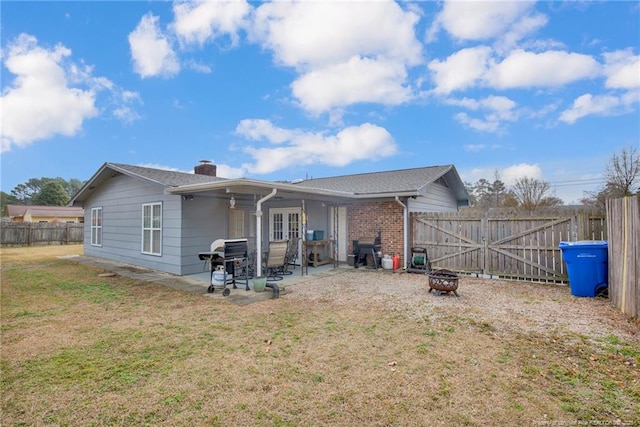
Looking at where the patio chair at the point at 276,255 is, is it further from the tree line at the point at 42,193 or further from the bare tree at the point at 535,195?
the tree line at the point at 42,193

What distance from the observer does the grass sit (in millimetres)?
2480

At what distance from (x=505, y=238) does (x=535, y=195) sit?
56.1ft

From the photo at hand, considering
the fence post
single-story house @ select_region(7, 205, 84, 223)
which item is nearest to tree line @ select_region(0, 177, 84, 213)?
single-story house @ select_region(7, 205, 84, 223)

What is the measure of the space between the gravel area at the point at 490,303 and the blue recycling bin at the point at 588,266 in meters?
0.27

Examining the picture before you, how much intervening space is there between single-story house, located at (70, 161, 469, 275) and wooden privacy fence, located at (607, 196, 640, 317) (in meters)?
4.48

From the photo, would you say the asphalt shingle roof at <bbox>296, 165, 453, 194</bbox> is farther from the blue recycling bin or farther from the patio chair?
the blue recycling bin

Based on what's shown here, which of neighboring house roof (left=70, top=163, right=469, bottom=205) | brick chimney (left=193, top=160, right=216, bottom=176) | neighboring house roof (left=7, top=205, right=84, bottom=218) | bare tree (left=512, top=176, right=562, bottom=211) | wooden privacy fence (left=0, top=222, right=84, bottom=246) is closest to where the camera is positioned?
neighboring house roof (left=70, top=163, right=469, bottom=205)

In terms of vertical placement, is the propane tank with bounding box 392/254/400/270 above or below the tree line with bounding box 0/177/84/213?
below

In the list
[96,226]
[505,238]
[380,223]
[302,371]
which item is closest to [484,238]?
[505,238]

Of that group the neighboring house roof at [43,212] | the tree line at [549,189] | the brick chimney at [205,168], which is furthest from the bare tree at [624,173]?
the neighboring house roof at [43,212]

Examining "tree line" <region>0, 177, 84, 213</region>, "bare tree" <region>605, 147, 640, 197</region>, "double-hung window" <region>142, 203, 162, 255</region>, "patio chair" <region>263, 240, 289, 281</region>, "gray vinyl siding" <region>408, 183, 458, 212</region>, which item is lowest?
"patio chair" <region>263, 240, 289, 281</region>

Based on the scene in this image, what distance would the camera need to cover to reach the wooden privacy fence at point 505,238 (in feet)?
24.9

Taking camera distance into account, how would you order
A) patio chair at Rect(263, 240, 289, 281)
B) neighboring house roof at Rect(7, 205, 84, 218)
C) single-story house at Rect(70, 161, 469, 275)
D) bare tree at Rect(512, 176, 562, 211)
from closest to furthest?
patio chair at Rect(263, 240, 289, 281) → single-story house at Rect(70, 161, 469, 275) → bare tree at Rect(512, 176, 562, 211) → neighboring house roof at Rect(7, 205, 84, 218)

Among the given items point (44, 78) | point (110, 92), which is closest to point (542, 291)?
point (44, 78)
